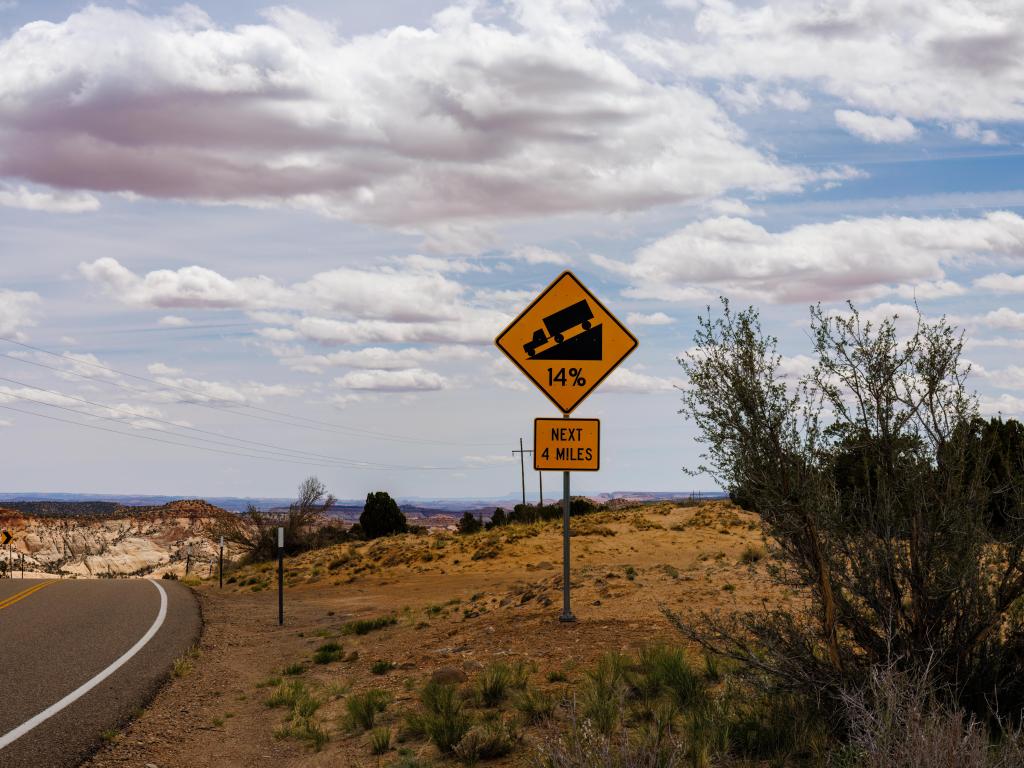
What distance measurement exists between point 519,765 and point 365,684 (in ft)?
16.3

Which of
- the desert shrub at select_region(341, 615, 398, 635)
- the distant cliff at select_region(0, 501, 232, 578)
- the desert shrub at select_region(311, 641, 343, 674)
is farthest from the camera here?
the distant cliff at select_region(0, 501, 232, 578)

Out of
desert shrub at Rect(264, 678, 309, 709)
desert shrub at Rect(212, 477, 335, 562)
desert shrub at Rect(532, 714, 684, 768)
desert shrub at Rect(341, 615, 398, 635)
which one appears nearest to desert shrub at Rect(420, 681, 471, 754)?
desert shrub at Rect(532, 714, 684, 768)

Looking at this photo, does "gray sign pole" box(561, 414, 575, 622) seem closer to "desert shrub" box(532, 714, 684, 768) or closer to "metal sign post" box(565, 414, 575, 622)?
"metal sign post" box(565, 414, 575, 622)

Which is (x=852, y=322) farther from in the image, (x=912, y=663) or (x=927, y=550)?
(x=912, y=663)

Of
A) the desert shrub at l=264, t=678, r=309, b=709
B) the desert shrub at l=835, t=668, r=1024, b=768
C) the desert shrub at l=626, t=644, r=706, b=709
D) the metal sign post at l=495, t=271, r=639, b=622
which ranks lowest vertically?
the desert shrub at l=264, t=678, r=309, b=709

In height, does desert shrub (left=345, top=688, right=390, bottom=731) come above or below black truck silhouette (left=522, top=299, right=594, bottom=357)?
below

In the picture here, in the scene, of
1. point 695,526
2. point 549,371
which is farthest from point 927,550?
point 695,526

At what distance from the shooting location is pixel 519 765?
270 inches

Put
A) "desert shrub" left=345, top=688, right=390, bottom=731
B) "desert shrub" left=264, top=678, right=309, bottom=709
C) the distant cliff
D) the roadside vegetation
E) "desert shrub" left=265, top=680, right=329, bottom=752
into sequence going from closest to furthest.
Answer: the roadside vegetation
"desert shrub" left=265, top=680, right=329, bottom=752
"desert shrub" left=345, top=688, right=390, bottom=731
"desert shrub" left=264, top=678, right=309, bottom=709
the distant cliff

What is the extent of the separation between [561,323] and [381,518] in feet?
153

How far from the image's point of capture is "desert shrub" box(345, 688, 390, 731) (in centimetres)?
891

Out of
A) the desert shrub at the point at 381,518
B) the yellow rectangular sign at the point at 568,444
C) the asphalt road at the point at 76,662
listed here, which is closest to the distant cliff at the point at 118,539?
the desert shrub at the point at 381,518

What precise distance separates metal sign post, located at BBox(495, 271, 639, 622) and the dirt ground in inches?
74.2

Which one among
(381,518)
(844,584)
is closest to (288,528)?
(381,518)
